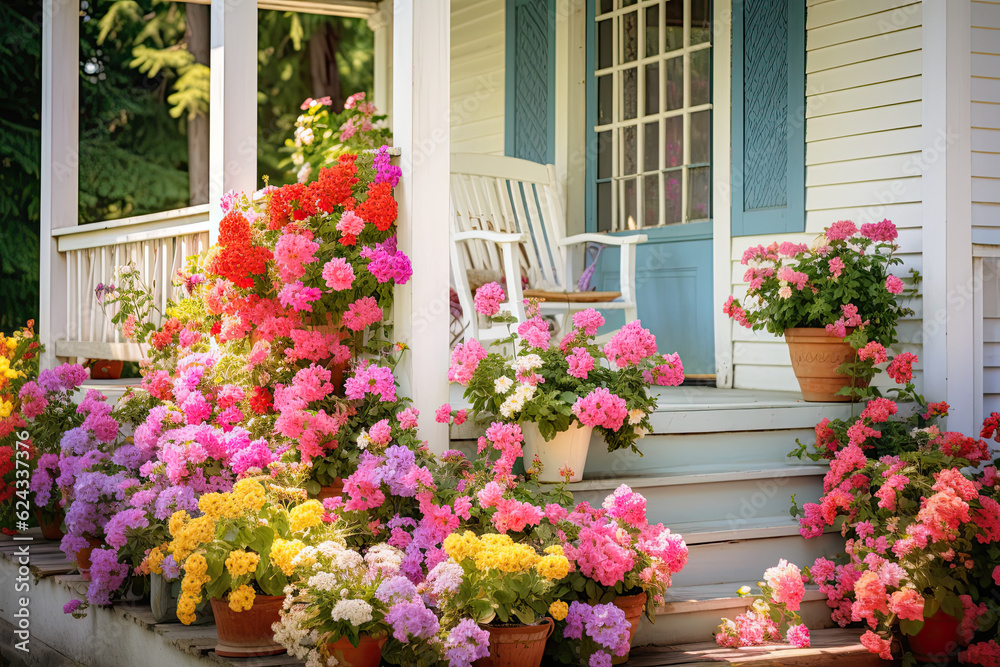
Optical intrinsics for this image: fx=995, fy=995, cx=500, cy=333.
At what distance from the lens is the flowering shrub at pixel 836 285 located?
3980 mm

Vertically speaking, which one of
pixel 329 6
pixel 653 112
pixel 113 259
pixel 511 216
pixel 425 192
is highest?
pixel 329 6

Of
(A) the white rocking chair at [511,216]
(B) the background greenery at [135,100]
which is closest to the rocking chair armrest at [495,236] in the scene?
(A) the white rocking chair at [511,216]

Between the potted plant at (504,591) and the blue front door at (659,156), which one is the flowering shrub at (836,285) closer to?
the blue front door at (659,156)

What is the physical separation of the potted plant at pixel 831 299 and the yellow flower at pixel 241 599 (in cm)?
246

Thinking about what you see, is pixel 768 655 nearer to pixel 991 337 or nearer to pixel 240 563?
pixel 240 563

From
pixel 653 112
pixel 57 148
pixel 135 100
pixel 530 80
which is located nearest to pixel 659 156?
pixel 653 112

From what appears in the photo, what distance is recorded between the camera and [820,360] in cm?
413

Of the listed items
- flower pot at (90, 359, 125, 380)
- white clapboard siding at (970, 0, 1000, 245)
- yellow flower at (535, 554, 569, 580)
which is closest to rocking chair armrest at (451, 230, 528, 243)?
white clapboard siding at (970, 0, 1000, 245)

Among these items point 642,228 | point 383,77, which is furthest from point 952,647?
point 383,77

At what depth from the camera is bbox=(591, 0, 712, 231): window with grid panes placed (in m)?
5.20

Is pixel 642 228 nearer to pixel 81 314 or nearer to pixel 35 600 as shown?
pixel 81 314

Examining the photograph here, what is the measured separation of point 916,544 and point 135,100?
9101 millimetres

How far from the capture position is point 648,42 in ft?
17.9

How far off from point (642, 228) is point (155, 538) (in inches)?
129
